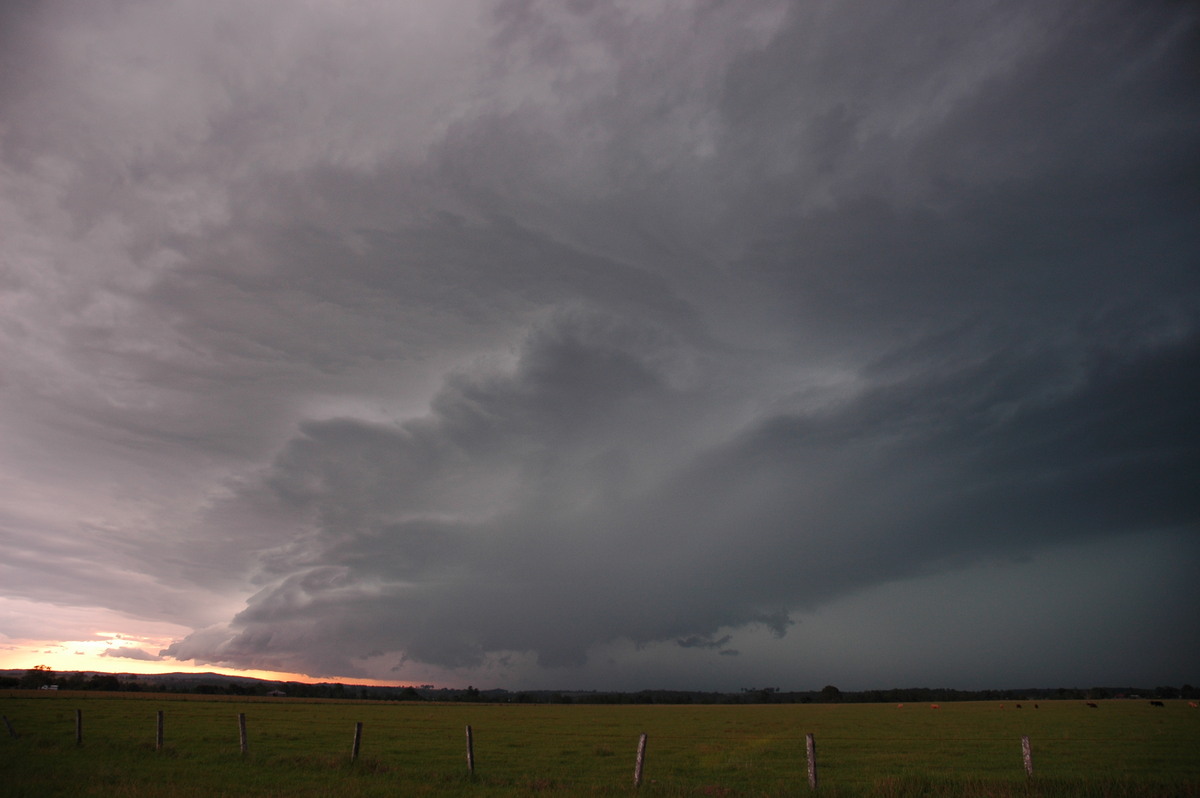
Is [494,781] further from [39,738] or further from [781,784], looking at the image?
[39,738]

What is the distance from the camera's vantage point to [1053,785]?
760 inches

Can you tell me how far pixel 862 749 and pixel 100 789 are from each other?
41.1m

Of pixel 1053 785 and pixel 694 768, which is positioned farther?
pixel 694 768

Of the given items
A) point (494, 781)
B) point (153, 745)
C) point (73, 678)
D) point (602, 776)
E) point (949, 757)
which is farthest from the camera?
point (73, 678)

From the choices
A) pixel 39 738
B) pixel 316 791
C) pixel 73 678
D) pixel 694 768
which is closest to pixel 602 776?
pixel 694 768

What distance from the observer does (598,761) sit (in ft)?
114

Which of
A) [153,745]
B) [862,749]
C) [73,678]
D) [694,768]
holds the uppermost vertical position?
[153,745]

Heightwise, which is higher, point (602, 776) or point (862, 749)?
point (602, 776)

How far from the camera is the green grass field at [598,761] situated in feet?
64.8

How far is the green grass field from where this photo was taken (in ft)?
64.8

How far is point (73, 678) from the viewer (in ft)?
598

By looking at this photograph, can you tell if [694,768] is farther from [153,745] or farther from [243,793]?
[153,745]

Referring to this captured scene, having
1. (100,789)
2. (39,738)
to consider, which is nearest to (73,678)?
(39,738)

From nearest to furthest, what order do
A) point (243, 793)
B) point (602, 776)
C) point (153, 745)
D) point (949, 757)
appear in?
point (243, 793) → point (602, 776) → point (153, 745) → point (949, 757)
